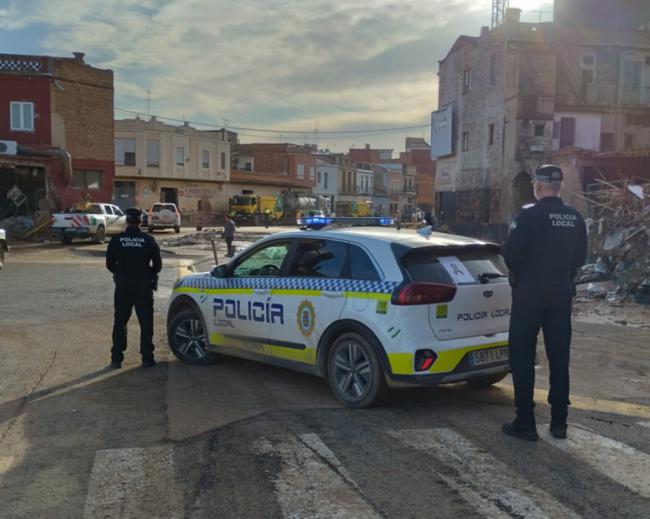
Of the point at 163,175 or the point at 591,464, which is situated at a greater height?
the point at 163,175

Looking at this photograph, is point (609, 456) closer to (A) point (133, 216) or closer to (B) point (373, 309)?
(B) point (373, 309)

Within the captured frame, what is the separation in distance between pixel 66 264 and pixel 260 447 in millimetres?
17237

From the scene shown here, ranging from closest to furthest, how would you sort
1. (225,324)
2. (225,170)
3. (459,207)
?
(225,324)
(459,207)
(225,170)

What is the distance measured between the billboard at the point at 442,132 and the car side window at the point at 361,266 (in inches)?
1704

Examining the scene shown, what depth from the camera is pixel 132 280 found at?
24.7 feet

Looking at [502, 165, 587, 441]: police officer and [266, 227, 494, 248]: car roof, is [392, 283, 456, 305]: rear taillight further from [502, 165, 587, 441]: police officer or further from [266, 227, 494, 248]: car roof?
[502, 165, 587, 441]: police officer

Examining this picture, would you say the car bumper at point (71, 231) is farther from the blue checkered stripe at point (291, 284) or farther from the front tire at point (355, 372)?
the front tire at point (355, 372)

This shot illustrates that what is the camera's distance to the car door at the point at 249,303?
21.5 ft

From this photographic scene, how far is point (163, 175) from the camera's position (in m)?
56.2

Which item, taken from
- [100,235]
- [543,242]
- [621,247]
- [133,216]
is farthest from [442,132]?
[543,242]

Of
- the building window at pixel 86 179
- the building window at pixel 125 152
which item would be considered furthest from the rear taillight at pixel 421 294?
the building window at pixel 125 152

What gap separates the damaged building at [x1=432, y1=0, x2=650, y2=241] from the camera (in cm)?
3794

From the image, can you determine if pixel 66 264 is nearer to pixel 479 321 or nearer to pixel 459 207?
pixel 479 321

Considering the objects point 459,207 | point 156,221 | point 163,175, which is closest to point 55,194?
point 156,221
